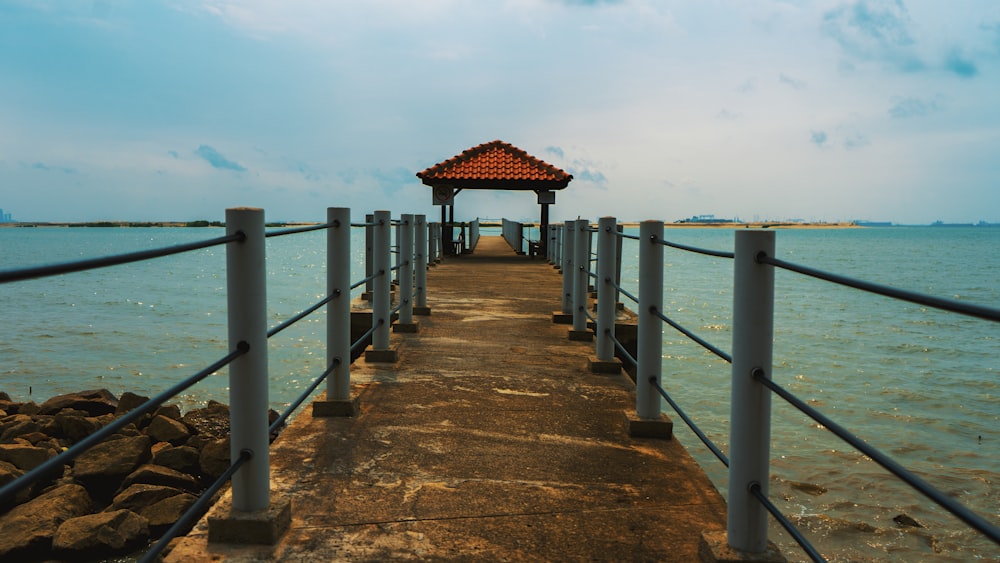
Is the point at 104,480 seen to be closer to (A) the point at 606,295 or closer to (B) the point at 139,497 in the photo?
(B) the point at 139,497

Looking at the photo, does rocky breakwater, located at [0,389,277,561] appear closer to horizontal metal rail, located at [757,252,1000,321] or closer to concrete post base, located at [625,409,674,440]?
concrete post base, located at [625,409,674,440]

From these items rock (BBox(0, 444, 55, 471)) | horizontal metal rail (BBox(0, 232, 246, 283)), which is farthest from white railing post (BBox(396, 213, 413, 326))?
horizontal metal rail (BBox(0, 232, 246, 283))

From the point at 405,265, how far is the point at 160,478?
2.72m

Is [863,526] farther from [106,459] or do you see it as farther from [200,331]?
[200,331]

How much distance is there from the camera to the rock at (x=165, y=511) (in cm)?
488

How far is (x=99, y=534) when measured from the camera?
4414 mm

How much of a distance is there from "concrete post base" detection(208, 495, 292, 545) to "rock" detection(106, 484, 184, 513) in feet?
9.37

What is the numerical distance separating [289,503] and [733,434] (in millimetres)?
1654

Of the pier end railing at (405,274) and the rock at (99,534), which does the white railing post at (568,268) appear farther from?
the rock at (99,534)

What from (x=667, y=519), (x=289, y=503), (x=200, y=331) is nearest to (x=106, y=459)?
(x=289, y=503)

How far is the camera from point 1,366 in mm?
15531

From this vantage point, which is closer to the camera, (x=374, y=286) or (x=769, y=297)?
(x=769, y=297)

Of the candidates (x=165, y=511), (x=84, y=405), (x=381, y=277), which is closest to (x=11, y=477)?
(x=165, y=511)

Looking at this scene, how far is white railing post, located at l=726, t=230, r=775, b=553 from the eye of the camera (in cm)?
235
